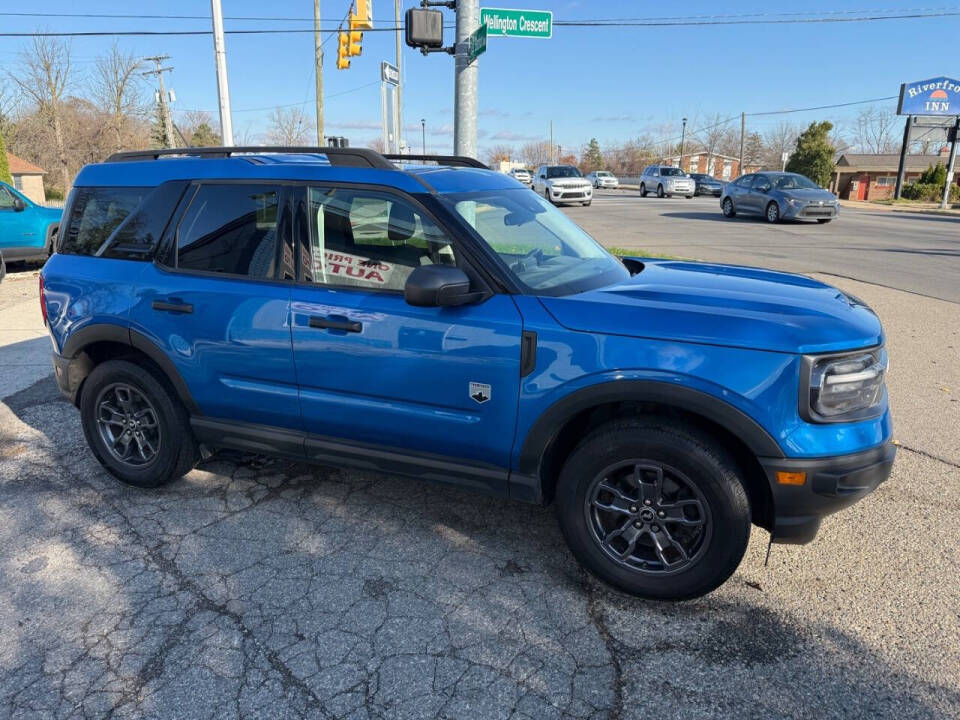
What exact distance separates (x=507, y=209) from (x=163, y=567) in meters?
2.46

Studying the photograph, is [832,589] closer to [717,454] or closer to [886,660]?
[886,660]

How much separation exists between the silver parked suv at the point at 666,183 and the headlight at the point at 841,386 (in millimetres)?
36903

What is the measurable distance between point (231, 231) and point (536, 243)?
161 centimetres

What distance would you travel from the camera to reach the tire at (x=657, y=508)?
2754 millimetres

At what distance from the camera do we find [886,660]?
2602 millimetres

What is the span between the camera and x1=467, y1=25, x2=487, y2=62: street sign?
7.32 meters

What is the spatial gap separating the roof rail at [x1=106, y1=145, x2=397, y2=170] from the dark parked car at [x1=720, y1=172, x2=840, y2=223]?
1939cm

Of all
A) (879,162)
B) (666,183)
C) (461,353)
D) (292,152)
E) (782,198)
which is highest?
(879,162)

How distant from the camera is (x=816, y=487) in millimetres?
2656

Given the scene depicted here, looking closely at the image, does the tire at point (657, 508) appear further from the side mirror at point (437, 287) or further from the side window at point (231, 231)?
the side window at point (231, 231)

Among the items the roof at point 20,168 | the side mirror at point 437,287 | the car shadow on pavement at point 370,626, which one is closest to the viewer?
the car shadow on pavement at point 370,626

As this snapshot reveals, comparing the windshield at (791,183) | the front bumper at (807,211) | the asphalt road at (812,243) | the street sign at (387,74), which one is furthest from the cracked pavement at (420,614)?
the windshield at (791,183)

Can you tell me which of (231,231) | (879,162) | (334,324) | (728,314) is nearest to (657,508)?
(728,314)

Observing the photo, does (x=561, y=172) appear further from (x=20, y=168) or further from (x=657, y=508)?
(x=20, y=168)
